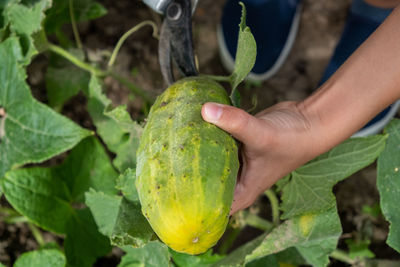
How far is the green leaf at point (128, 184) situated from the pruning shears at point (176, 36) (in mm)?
281

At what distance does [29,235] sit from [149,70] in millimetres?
877

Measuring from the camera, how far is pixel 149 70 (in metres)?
1.96

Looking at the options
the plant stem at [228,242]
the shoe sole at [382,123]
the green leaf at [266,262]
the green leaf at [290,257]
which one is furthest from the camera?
the shoe sole at [382,123]

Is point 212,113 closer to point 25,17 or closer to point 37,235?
point 25,17

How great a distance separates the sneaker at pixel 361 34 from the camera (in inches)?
66.7

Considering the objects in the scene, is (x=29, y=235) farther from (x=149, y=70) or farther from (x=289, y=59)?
(x=289, y=59)

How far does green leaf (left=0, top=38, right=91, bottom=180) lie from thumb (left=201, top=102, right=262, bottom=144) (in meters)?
0.56

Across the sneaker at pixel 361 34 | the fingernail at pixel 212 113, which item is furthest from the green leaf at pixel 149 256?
the sneaker at pixel 361 34

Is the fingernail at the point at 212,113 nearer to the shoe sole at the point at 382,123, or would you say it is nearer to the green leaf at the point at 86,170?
the green leaf at the point at 86,170

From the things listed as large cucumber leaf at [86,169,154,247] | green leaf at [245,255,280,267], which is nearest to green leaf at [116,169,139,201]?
large cucumber leaf at [86,169,154,247]

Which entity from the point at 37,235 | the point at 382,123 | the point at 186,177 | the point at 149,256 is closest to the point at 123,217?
the point at 149,256

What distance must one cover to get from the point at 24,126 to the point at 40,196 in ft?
0.77

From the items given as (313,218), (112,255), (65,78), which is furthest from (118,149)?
(313,218)

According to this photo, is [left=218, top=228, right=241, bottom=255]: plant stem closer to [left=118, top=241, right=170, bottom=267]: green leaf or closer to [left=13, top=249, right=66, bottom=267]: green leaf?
[left=118, top=241, right=170, bottom=267]: green leaf
